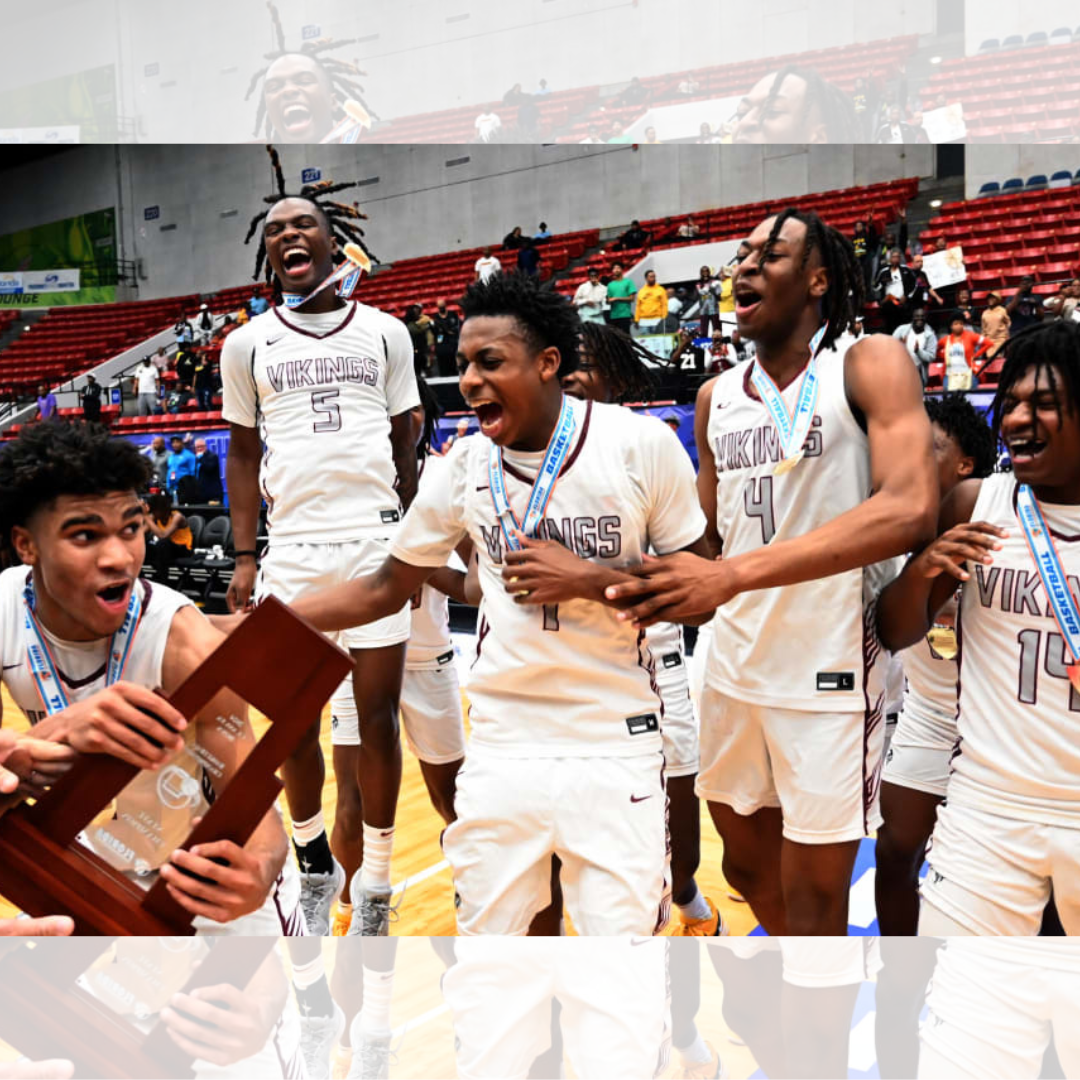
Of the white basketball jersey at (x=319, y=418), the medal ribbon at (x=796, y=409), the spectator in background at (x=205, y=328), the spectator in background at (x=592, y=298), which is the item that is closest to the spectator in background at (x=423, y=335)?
the spectator in background at (x=592, y=298)

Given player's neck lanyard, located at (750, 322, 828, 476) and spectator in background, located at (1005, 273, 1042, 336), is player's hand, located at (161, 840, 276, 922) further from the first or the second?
spectator in background, located at (1005, 273, 1042, 336)

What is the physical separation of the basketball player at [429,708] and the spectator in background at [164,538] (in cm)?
637

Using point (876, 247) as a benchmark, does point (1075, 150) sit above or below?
above

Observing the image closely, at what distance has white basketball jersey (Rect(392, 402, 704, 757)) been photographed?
2.07 m

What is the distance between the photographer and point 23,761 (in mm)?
1483

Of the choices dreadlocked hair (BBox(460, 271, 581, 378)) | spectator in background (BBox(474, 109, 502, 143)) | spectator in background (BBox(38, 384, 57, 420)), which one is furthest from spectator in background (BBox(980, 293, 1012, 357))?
spectator in background (BBox(38, 384, 57, 420))

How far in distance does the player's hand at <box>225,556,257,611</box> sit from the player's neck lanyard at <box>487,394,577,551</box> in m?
1.55

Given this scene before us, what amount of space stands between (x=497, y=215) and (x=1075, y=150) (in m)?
10.4

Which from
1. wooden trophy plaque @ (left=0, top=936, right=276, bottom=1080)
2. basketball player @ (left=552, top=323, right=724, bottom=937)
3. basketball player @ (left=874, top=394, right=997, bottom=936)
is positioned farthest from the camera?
basketball player @ (left=552, top=323, right=724, bottom=937)

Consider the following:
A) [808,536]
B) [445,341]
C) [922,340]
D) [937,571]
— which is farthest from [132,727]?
[445,341]

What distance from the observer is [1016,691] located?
1.99 m

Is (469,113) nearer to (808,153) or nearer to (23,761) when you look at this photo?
(808,153)

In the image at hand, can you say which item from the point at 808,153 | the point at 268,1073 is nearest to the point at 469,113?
the point at 808,153

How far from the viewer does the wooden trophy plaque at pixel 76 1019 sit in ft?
4.16
